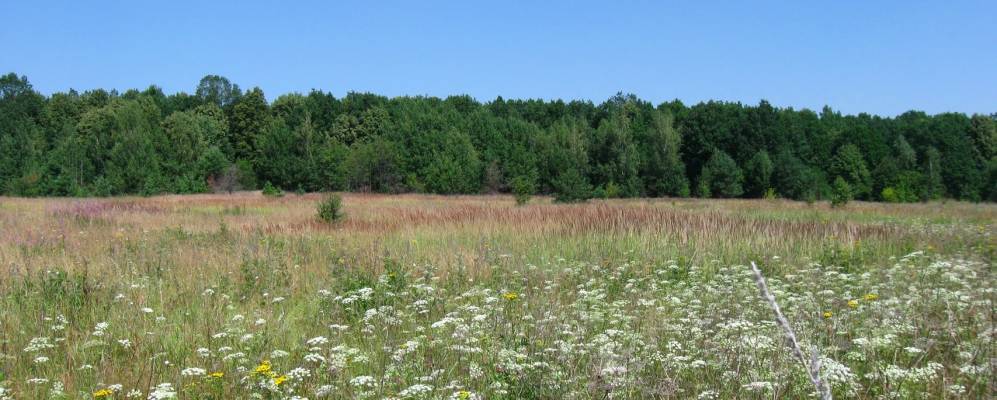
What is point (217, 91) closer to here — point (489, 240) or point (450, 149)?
point (450, 149)

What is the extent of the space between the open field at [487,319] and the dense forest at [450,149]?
129ft

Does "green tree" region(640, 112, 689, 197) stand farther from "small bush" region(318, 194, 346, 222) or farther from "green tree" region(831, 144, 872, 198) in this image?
"small bush" region(318, 194, 346, 222)

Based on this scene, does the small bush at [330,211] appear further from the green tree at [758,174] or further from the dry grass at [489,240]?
the green tree at [758,174]

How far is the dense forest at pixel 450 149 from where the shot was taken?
53.0m

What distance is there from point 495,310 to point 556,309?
0.68 m

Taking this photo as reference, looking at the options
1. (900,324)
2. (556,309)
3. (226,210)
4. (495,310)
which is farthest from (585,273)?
(226,210)

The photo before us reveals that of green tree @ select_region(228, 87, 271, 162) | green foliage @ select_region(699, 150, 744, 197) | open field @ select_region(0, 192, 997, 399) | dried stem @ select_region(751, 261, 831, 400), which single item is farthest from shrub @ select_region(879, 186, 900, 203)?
green tree @ select_region(228, 87, 271, 162)

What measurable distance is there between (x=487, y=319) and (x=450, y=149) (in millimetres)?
54397

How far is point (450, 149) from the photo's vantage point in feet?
191

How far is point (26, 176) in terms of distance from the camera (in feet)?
158

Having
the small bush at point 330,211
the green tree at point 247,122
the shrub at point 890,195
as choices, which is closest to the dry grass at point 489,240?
the small bush at point 330,211

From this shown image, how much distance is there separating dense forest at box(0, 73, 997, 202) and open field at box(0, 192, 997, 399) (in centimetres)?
3919

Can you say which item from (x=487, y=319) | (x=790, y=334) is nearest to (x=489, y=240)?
(x=487, y=319)

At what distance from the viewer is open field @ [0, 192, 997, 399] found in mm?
3039
